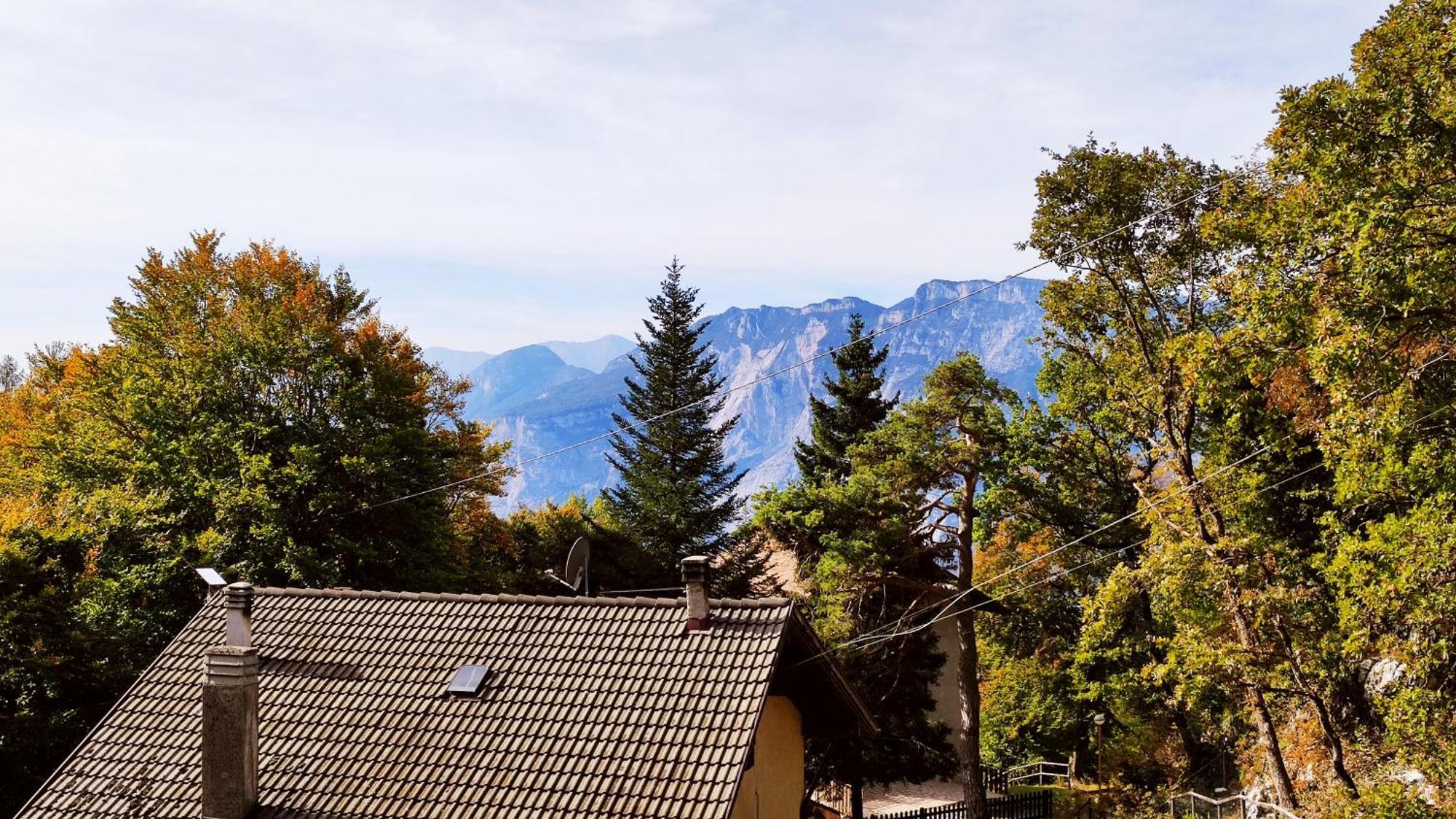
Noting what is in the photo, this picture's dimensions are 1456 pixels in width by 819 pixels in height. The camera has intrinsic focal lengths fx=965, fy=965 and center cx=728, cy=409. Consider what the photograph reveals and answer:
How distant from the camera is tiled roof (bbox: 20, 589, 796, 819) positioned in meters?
10.3

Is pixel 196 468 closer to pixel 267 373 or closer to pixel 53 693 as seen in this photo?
pixel 267 373

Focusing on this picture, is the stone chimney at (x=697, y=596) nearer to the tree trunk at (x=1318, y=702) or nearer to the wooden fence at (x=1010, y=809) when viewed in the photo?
the tree trunk at (x=1318, y=702)

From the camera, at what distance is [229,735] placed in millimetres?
10625

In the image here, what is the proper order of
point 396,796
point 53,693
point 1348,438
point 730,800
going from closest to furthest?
point 730,800 < point 396,796 < point 1348,438 < point 53,693

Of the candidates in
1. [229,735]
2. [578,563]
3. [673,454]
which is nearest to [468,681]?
[229,735]

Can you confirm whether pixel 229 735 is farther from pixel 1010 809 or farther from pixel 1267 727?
pixel 1010 809

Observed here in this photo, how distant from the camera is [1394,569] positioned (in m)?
12.6

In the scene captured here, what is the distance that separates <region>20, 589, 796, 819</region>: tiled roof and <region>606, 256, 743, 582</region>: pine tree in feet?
58.6

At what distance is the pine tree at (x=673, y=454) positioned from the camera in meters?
35.1

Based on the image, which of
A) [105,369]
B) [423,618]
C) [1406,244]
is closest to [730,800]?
[423,618]

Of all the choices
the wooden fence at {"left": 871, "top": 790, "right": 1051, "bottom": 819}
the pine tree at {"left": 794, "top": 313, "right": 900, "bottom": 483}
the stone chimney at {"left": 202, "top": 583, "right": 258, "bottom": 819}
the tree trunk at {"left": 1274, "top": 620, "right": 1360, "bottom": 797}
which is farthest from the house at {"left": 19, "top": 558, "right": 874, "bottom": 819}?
the pine tree at {"left": 794, "top": 313, "right": 900, "bottom": 483}

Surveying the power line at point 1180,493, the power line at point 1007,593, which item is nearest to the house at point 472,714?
the power line at point 1007,593

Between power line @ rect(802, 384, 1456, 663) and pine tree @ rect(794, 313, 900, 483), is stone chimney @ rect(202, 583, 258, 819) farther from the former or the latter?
pine tree @ rect(794, 313, 900, 483)

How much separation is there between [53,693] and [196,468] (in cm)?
807
